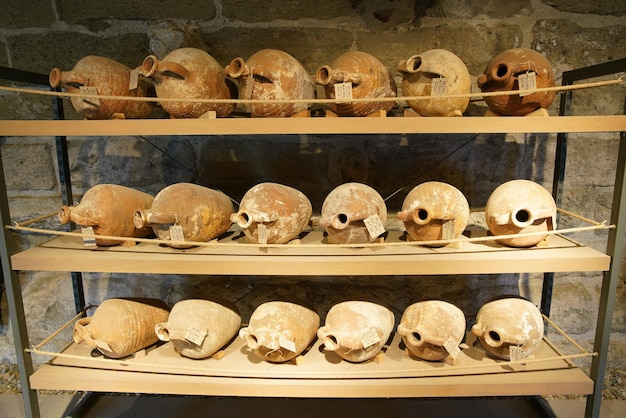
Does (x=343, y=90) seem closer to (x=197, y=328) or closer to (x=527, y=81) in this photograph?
(x=527, y=81)

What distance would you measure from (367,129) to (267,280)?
0.91 m

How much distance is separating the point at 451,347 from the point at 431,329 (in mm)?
88

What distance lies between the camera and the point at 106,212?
Result: 1525 millimetres

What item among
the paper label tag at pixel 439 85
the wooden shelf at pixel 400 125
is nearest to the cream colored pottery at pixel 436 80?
the paper label tag at pixel 439 85

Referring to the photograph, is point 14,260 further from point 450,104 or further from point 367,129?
point 450,104

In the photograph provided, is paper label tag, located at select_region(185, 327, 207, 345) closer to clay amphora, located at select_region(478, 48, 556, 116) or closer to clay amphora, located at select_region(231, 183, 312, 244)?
clay amphora, located at select_region(231, 183, 312, 244)

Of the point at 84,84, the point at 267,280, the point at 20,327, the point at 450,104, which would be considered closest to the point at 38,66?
the point at 84,84

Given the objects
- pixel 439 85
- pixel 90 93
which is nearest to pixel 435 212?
pixel 439 85

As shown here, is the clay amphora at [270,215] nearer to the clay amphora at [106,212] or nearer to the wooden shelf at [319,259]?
the wooden shelf at [319,259]

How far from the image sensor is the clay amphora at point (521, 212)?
4.80 ft

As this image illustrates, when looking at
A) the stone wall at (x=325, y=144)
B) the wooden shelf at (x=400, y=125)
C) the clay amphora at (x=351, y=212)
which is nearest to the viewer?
the wooden shelf at (x=400, y=125)

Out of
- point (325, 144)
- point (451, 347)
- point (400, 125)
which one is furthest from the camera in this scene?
point (325, 144)

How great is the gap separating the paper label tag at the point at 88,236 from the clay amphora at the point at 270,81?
70cm

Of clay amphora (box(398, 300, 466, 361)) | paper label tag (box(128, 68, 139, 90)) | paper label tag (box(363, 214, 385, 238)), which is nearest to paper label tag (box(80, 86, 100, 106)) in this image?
paper label tag (box(128, 68, 139, 90))
